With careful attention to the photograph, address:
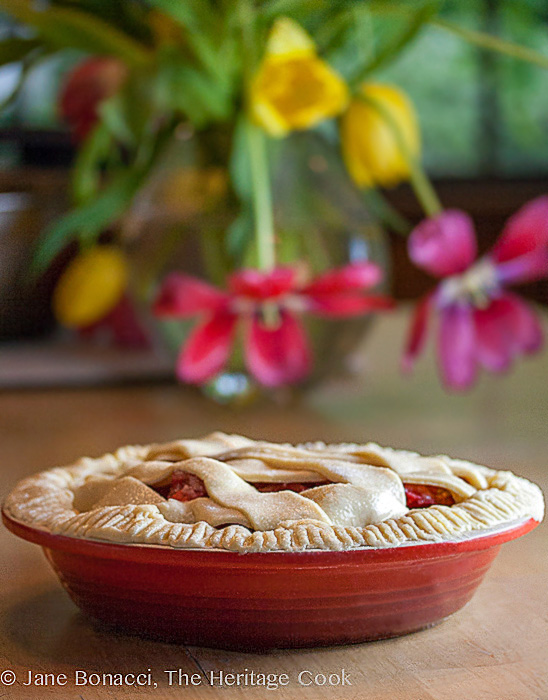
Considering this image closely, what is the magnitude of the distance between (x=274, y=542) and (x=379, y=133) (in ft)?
2.12

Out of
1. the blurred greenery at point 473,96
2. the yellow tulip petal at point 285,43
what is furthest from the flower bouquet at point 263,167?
the blurred greenery at point 473,96

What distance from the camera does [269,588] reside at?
0.39 meters

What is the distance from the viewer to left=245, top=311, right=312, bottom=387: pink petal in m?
0.87

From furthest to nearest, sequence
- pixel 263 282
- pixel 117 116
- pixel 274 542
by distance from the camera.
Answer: pixel 117 116
pixel 263 282
pixel 274 542

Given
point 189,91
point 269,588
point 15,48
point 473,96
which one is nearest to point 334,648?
point 269,588

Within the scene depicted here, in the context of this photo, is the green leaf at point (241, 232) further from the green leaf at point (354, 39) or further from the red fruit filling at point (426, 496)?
the red fruit filling at point (426, 496)

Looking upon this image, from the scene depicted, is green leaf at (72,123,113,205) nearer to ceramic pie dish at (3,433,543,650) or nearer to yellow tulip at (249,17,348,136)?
yellow tulip at (249,17,348,136)

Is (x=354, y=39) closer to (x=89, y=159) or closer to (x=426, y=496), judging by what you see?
(x=89, y=159)

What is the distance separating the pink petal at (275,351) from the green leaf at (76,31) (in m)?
0.28

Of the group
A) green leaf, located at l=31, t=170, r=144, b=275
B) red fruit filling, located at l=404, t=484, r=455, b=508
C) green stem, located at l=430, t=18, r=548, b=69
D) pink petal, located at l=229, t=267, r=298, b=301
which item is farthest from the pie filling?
green leaf, located at l=31, t=170, r=144, b=275

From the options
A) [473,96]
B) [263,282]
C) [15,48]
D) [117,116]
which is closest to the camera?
[263,282]

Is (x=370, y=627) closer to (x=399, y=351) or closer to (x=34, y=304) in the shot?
(x=399, y=351)

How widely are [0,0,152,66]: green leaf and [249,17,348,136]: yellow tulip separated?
0.53ft

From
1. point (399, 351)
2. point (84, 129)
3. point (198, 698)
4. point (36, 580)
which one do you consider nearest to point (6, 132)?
point (399, 351)
